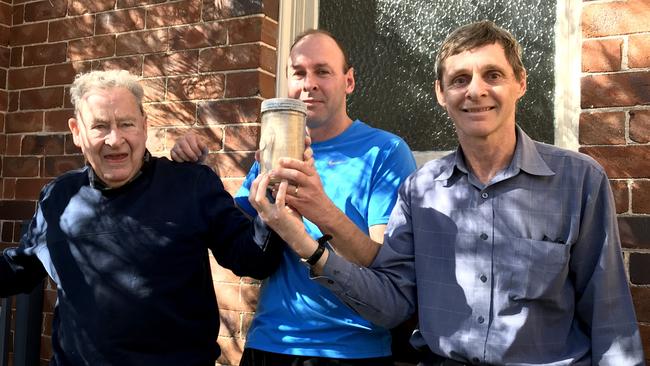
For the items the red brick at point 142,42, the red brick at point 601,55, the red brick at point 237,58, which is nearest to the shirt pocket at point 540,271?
the red brick at point 601,55

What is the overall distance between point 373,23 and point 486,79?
143cm

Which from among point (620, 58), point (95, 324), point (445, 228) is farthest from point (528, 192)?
point (95, 324)

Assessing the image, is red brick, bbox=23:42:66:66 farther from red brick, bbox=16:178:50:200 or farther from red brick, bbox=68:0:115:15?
red brick, bbox=16:178:50:200

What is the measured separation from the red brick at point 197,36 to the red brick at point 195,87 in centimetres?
17

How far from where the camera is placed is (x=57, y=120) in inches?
157

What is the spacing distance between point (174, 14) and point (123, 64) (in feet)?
1.44

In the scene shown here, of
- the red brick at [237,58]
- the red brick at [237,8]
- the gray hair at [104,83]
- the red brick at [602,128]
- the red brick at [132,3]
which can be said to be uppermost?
the red brick at [132,3]

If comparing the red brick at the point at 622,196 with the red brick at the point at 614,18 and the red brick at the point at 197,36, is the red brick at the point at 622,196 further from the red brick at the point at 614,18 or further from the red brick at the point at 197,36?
the red brick at the point at 197,36

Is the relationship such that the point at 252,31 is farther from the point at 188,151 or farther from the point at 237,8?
the point at 188,151

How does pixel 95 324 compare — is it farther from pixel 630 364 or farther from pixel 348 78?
pixel 630 364

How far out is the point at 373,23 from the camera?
3.42m

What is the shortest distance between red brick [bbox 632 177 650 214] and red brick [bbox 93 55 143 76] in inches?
102

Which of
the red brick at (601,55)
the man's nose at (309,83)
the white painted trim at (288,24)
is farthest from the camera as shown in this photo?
the white painted trim at (288,24)

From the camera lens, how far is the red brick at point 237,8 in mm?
3410
